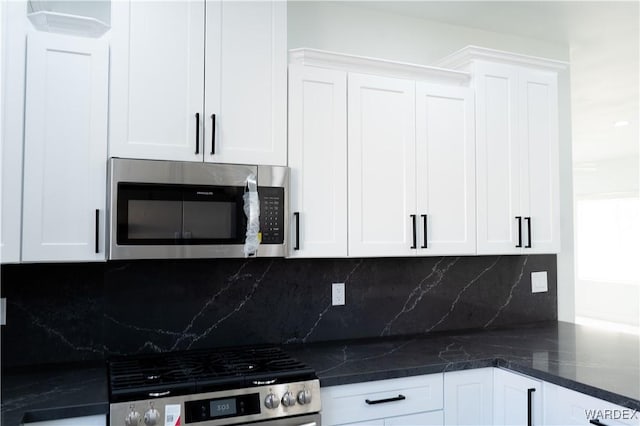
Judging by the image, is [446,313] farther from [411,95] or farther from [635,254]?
[635,254]

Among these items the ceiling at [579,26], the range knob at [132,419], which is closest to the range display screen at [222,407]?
the range knob at [132,419]

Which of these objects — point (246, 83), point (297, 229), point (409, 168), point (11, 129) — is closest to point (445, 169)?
point (409, 168)

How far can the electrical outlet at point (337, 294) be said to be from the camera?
8.96 ft

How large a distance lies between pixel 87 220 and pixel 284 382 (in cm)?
96

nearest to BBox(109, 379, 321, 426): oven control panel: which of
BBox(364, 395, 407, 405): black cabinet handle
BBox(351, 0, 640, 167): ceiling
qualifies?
BBox(364, 395, 407, 405): black cabinet handle

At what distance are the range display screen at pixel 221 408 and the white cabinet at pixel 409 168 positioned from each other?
83 cm

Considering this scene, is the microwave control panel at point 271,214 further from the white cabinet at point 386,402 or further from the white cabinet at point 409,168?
the white cabinet at point 386,402

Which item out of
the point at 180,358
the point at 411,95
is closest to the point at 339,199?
the point at 411,95

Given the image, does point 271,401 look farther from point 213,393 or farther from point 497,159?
point 497,159

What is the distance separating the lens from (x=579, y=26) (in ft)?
10.4

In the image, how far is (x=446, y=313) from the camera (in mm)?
3006

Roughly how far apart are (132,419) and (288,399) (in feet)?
1.77

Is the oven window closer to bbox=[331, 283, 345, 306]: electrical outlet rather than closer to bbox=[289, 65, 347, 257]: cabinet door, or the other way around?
bbox=[289, 65, 347, 257]: cabinet door

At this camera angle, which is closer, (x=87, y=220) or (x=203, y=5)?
(x=87, y=220)
